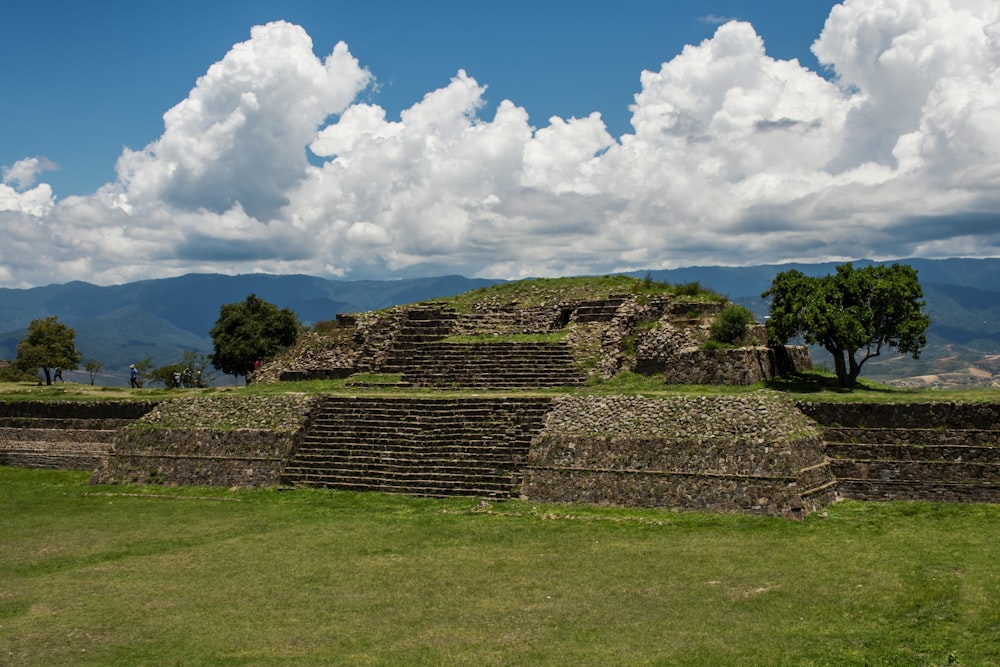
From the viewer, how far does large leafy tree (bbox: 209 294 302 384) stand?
52.5 m

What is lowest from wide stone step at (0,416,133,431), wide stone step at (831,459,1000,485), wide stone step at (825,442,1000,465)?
wide stone step at (831,459,1000,485)

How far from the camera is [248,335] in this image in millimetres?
52812

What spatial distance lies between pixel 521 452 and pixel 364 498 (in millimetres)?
4638

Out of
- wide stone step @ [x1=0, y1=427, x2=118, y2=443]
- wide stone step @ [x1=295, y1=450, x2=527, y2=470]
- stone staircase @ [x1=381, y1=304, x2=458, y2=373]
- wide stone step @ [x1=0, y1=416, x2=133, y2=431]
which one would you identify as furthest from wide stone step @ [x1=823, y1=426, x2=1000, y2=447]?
wide stone step @ [x1=0, y1=427, x2=118, y2=443]

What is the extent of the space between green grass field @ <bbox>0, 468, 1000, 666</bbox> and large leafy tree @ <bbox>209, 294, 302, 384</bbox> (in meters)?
28.0

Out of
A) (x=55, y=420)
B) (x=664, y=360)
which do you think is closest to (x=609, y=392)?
(x=664, y=360)

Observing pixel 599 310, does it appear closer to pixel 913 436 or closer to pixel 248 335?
pixel 913 436

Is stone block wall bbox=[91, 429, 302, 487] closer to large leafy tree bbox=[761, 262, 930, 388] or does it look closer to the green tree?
large leafy tree bbox=[761, 262, 930, 388]

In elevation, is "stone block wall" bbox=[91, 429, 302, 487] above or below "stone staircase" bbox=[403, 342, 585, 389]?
below

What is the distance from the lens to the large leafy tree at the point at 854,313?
2841 centimetres

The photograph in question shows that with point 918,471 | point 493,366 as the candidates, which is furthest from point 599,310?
point 918,471

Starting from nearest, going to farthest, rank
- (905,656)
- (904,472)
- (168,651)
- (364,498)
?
(905,656) → (168,651) → (904,472) → (364,498)

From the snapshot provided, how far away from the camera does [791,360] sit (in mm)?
33594

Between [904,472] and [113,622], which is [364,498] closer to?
[113,622]
